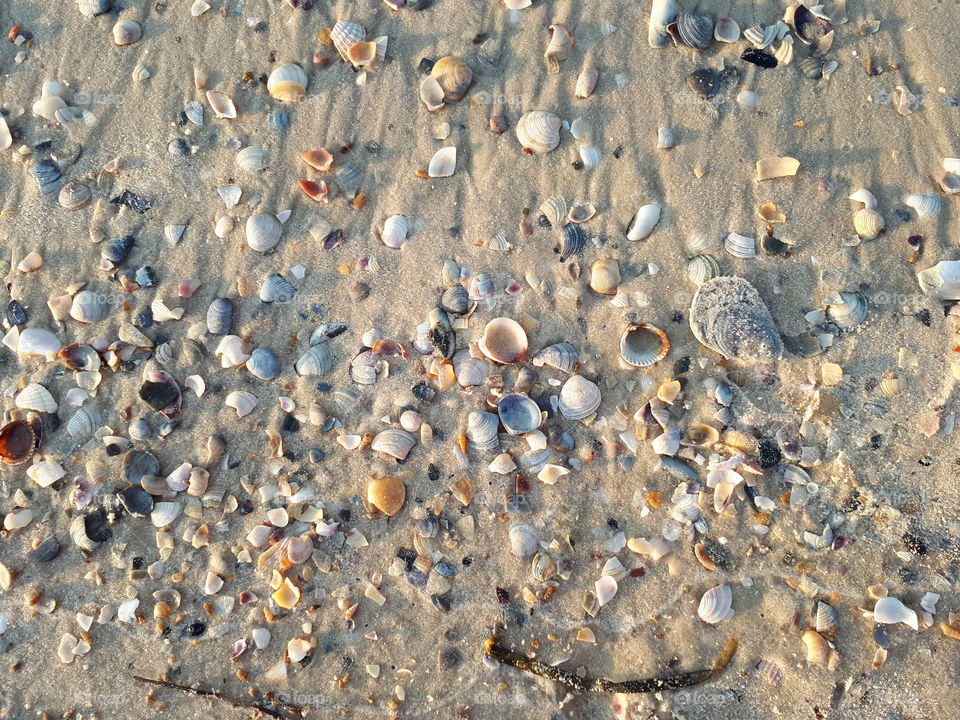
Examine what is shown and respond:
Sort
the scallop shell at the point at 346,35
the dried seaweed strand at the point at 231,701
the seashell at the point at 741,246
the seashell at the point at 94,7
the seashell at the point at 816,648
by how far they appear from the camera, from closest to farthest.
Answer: the seashell at the point at 816,648 < the dried seaweed strand at the point at 231,701 < the seashell at the point at 741,246 < the scallop shell at the point at 346,35 < the seashell at the point at 94,7

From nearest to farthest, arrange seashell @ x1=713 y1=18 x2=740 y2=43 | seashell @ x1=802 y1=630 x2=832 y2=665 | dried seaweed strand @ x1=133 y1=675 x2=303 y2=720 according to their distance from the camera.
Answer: seashell @ x1=802 y1=630 x2=832 y2=665 < dried seaweed strand @ x1=133 y1=675 x2=303 y2=720 < seashell @ x1=713 y1=18 x2=740 y2=43

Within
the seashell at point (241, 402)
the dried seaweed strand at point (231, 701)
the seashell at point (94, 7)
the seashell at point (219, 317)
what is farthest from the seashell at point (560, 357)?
the seashell at point (94, 7)

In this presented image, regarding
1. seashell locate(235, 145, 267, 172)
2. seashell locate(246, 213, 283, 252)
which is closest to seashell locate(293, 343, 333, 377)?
seashell locate(246, 213, 283, 252)

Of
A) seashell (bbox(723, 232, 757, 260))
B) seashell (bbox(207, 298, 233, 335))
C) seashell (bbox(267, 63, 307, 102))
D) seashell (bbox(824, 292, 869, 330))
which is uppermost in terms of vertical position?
seashell (bbox(267, 63, 307, 102))

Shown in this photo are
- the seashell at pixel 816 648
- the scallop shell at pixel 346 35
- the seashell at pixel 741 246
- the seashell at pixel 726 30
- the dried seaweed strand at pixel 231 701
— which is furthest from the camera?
the scallop shell at pixel 346 35

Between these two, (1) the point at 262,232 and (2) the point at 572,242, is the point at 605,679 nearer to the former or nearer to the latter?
(2) the point at 572,242

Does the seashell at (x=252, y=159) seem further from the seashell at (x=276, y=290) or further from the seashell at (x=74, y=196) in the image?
the seashell at (x=74, y=196)

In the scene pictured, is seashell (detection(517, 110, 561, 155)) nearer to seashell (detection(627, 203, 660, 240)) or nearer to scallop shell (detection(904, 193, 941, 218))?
seashell (detection(627, 203, 660, 240))
